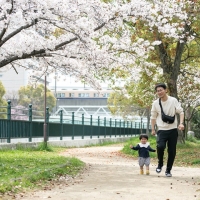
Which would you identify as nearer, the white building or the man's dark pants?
the man's dark pants

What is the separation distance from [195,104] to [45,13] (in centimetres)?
2267

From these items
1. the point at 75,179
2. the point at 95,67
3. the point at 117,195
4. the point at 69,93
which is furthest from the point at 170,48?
the point at 69,93

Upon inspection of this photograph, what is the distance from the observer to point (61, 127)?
27234 mm

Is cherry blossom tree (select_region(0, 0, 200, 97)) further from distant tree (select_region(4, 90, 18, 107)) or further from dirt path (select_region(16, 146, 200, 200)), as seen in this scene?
distant tree (select_region(4, 90, 18, 107))

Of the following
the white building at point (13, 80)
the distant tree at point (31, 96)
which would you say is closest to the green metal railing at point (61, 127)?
the distant tree at point (31, 96)

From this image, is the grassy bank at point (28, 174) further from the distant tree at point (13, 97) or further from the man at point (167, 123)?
the distant tree at point (13, 97)

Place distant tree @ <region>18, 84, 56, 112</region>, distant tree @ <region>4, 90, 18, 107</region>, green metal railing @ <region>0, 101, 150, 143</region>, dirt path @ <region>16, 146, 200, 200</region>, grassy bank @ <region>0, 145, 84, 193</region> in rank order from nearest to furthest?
dirt path @ <region>16, 146, 200, 200</region> < grassy bank @ <region>0, 145, 84, 193</region> < green metal railing @ <region>0, 101, 150, 143</region> < distant tree @ <region>18, 84, 56, 112</region> < distant tree @ <region>4, 90, 18, 107</region>

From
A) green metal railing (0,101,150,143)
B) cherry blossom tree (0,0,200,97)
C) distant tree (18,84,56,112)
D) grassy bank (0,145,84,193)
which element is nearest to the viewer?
grassy bank (0,145,84,193)

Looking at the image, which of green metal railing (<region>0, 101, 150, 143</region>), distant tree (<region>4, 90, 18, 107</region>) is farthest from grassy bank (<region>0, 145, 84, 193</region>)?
distant tree (<region>4, 90, 18, 107</region>)

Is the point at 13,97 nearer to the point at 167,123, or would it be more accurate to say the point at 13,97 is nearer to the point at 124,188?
the point at 167,123

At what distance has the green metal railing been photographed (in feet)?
64.2

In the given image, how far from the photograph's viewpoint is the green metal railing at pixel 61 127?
19.6 meters

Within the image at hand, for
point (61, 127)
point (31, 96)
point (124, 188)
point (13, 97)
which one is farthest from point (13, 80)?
point (124, 188)

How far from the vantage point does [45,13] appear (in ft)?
36.4
